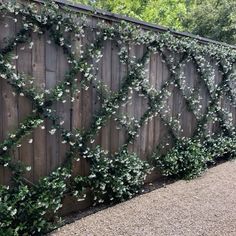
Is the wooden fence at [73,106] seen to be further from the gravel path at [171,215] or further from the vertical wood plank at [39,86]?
the gravel path at [171,215]

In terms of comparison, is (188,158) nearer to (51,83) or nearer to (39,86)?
(51,83)

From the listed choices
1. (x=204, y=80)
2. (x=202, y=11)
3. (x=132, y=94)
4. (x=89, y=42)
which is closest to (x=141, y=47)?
(x=132, y=94)

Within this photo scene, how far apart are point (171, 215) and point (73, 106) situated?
1548 mm

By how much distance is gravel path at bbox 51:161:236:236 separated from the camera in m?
3.13

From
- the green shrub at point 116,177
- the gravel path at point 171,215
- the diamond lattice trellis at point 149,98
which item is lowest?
the gravel path at point 171,215

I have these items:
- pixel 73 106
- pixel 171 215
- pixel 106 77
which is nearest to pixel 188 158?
pixel 171 215

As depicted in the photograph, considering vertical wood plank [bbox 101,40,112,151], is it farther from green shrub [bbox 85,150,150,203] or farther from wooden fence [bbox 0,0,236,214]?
green shrub [bbox 85,150,150,203]

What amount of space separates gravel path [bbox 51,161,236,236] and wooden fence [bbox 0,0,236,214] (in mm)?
537

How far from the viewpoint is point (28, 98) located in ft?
Result: 9.68

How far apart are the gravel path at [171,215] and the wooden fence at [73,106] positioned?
54cm

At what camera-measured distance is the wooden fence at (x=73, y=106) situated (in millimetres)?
2865

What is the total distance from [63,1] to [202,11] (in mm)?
10110

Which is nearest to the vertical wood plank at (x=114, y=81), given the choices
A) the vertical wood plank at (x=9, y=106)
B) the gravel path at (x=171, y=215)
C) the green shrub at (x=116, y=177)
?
the green shrub at (x=116, y=177)

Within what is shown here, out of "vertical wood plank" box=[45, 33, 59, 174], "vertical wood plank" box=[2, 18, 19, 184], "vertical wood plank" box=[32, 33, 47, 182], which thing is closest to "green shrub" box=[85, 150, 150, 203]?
"vertical wood plank" box=[45, 33, 59, 174]
